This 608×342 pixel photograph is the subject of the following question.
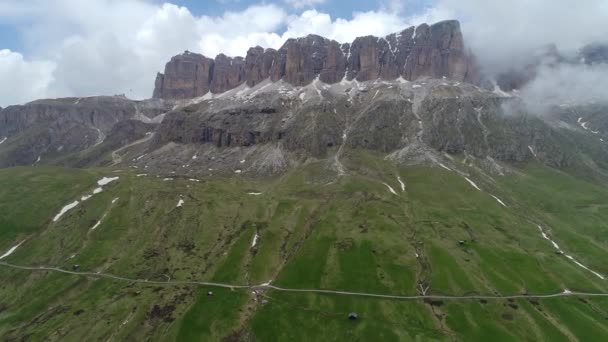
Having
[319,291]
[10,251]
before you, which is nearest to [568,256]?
[319,291]

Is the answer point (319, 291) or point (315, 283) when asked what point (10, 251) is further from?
point (319, 291)

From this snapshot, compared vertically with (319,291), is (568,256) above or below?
above

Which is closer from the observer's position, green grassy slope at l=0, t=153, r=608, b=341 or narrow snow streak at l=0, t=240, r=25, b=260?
green grassy slope at l=0, t=153, r=608, b=341

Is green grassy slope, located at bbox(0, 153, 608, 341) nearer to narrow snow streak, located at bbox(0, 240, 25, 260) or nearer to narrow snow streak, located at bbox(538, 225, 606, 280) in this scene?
narrow snow streak, located at bbox(538, 225, 606, 280)

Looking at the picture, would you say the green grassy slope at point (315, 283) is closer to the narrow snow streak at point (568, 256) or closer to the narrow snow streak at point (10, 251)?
the narrow snow streak at point (568, 256)

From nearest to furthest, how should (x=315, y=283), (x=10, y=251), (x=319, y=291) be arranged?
(x=319, y=291)
(x=315, y=283)
(x=10, y=251)

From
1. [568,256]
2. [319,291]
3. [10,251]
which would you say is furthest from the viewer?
[10,251]

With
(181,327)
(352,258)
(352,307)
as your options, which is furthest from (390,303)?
(181,327)

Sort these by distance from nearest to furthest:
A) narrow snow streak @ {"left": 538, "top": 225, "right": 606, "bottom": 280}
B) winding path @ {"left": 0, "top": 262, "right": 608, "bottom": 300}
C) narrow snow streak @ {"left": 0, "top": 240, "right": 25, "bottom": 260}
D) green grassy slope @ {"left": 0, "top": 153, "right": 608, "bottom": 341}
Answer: green grassy slope @ {"left": 0, "top": 153, "right": 608, "bottom": 341}, winding path @ {"left": 0, "top": 262, "right": 608, "bottom": 300}, narrow snow streak @ {"left": 538, "top": 225, "right": 606, "bottom": 280}, narrow snow streak @ {"left": 0, "top": 240, "right": 25, "bottom": 260}

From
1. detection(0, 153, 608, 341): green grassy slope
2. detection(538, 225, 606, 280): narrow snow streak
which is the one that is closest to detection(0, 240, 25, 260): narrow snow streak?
detection(0, 153, 608, 341): green grassy slope

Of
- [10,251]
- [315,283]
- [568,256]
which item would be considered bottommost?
[568,256]

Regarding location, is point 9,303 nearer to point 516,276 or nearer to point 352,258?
point 352,258

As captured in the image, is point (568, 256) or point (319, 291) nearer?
point (319, 291)

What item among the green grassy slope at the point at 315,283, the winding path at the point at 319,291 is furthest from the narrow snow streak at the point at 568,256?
the winding path at the point at 319,291
